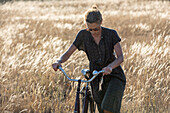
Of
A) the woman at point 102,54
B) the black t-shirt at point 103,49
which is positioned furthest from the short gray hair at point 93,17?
the black t-shirt at point 103,49

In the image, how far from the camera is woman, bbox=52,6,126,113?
276cm

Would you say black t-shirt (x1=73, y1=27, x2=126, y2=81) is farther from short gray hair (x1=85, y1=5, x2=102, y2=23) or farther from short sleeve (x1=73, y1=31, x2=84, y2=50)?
short gray hair (x1=85, y1=5, x2=102, y2=23)

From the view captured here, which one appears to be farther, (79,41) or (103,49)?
(79,41)

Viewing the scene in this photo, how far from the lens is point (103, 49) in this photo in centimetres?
295

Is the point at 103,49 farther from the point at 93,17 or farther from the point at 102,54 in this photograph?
the point at 93,17

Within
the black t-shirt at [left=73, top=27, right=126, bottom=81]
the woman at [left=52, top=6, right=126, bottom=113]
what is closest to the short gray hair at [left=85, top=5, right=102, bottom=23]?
the woman at [left=52, top=6, right=126, bottom=113]

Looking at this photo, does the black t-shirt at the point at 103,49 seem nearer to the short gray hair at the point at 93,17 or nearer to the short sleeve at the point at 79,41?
the short sleeve at the point at 79,41

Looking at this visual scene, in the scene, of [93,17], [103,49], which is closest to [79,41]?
[103,49]

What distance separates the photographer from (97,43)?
9.82ft

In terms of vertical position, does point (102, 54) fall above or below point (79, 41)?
below

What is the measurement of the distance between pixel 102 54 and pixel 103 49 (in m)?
0.05

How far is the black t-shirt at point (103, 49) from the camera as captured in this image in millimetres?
2922

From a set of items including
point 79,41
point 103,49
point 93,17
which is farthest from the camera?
point 79,41

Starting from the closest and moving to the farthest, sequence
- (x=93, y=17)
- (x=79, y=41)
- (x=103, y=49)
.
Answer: (x=93, y=17)
(x=103, y=49)
(x=79, y=41)
